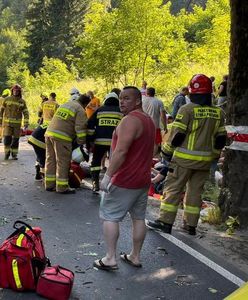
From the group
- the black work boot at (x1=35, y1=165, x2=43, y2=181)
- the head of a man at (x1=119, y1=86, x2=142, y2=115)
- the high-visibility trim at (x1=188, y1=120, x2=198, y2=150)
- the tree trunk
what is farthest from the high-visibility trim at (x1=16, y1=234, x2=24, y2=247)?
the black work boot at (x1=35, y1=165, x2=43, y2=181)

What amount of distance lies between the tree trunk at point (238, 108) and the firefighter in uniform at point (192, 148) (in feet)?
1.88

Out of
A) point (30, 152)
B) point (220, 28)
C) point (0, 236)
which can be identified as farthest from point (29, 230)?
point (220, 28)

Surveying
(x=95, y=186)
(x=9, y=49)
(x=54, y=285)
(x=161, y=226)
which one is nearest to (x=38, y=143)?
(x=95, y=186)

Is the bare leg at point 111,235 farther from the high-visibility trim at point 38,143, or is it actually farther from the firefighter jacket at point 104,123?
the high-visibility trim at point 38,143

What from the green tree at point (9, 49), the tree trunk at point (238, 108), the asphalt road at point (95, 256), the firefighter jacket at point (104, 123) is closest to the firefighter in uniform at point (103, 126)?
the firefighter jacket at point (104, 123)

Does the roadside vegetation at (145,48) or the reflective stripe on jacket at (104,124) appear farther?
the roadside vegetation at (145,48)

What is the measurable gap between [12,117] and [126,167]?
8.42 meters

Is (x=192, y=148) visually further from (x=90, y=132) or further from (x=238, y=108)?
(x=90, y=132)

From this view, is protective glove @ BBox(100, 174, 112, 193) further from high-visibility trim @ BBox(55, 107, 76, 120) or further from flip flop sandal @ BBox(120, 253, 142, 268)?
high-visibility trim @ BBox(55, 107, 76, 120)

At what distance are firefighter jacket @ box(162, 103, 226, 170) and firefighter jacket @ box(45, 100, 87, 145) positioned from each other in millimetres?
2588

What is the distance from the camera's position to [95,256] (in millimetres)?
5773

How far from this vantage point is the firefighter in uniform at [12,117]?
513 inches

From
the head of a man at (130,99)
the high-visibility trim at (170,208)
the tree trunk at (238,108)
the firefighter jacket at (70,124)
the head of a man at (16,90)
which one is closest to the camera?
the head of a man at (130,99)

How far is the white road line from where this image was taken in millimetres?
5232
